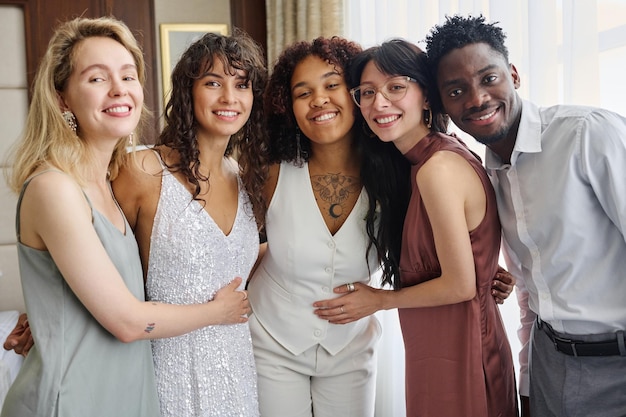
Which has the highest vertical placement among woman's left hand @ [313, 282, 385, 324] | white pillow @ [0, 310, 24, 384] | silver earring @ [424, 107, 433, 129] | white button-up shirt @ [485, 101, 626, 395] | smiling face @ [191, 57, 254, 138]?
smiling face @ [191, 57, 254, 138]

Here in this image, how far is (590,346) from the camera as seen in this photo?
1.36 m

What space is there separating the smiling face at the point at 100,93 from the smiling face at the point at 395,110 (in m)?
0.68

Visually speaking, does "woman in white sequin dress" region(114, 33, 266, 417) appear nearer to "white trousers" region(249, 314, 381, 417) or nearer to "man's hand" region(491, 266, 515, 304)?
"white trousers" region(249, 314, 381, 417)

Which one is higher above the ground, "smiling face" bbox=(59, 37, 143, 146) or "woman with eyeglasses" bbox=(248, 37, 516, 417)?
"smiling face" bbox=(59, 37, 143, 146)

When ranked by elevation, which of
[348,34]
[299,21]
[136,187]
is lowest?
[136,187]

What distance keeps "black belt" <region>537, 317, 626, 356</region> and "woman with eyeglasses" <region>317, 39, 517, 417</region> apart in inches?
9.3

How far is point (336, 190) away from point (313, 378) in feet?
2.08

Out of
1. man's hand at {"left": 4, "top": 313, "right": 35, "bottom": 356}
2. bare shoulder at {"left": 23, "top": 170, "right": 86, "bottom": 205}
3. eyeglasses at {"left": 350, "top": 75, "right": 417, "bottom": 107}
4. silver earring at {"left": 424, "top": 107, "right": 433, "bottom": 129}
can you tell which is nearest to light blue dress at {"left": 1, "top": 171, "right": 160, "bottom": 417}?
bare shoulder at {"left": 23, "top": 170, "right": 86, "bottom": 205}

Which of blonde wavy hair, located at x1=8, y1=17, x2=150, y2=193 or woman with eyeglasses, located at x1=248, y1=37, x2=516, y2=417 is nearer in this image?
blonde wavy hair, located at x1=8, y1=17, x2=150, y2=193

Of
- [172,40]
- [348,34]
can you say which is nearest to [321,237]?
[348,34]

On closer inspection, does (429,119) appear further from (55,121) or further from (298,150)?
(55,121)

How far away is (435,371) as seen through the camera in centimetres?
167

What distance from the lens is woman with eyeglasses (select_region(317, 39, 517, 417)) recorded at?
5.06 ft

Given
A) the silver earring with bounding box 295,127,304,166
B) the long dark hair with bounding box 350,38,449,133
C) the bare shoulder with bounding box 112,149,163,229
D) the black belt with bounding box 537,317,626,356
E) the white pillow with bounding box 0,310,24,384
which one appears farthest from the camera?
the white pillow with bounding box 0,310,24,384
